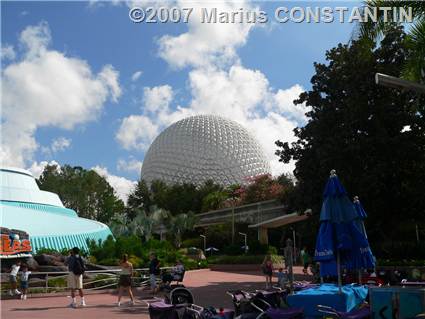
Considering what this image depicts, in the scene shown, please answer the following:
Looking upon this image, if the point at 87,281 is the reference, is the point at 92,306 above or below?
below

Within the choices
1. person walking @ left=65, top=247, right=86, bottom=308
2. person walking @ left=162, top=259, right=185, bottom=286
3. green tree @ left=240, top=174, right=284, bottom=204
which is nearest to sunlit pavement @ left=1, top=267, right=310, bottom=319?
person walking @ left=65, top=247, right=86, bottom=308

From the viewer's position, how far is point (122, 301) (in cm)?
1411

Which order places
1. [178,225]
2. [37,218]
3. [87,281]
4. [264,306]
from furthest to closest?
[178,225], [37,218], [87,281], [264,306]

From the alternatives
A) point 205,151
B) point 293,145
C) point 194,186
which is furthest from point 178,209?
point 293,145

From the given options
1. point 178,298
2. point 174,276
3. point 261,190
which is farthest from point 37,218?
point 261,190

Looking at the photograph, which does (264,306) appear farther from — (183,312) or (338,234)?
(338,234)

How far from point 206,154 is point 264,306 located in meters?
57.9

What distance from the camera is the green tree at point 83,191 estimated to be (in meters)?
65.6

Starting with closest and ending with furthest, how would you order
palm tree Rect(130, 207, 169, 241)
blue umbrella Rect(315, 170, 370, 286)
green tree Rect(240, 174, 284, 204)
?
blue umbrella Rect(315, 170, 370, 286) < palm tree Rect(130, 207, 169, 241) < green tree Rect(240, 174, 284, 204)

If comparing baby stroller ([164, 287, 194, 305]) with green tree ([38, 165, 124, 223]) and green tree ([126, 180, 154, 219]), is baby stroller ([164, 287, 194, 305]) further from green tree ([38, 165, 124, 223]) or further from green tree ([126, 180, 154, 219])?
green tree ([38, 165, 124, 223])

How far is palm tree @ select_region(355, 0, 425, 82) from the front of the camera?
1151 cm

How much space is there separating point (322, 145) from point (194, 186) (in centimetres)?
4411

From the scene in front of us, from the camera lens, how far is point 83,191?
66.1 metres

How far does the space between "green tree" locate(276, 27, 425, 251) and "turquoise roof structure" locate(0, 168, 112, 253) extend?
13051 mm
